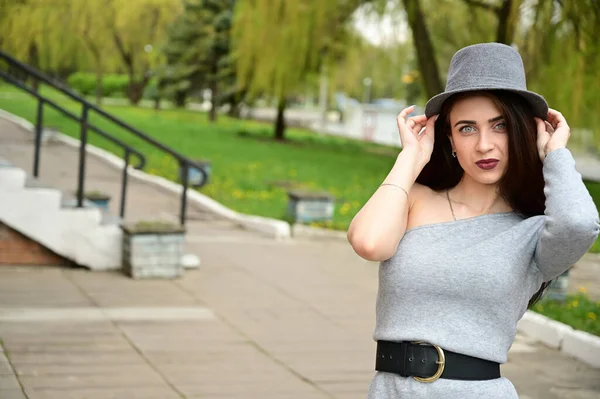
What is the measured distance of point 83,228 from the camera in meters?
9.23

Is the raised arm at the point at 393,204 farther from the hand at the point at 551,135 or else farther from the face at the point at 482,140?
the hand at the point at 551,135

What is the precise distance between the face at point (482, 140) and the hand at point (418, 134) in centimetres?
14

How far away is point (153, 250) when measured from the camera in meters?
8.93

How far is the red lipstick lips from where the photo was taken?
105 inches

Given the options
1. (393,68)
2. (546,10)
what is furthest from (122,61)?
(546,10)

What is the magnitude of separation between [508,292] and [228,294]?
6.01m

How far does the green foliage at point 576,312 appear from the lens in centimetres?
784

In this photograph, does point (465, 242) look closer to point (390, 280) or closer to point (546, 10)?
point (390, 280)

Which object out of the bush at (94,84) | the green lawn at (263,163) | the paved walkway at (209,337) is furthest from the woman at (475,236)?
the bush at (94,84)

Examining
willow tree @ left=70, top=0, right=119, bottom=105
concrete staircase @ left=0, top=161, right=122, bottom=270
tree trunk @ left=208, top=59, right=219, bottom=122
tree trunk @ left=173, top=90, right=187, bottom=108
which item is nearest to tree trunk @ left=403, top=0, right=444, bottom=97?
willow tree @ left=70, top=0, right=119, bottom=105

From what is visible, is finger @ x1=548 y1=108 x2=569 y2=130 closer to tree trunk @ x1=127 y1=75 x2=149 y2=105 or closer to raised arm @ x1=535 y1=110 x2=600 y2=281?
raised arm @ x1=535 y1=110 x2=600 y2=281

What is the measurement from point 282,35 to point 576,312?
44.4 ft

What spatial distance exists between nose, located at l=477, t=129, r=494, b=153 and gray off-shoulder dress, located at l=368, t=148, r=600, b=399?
163 millimetres

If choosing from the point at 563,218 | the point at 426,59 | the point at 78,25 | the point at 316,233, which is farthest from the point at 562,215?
the point at 78,25
